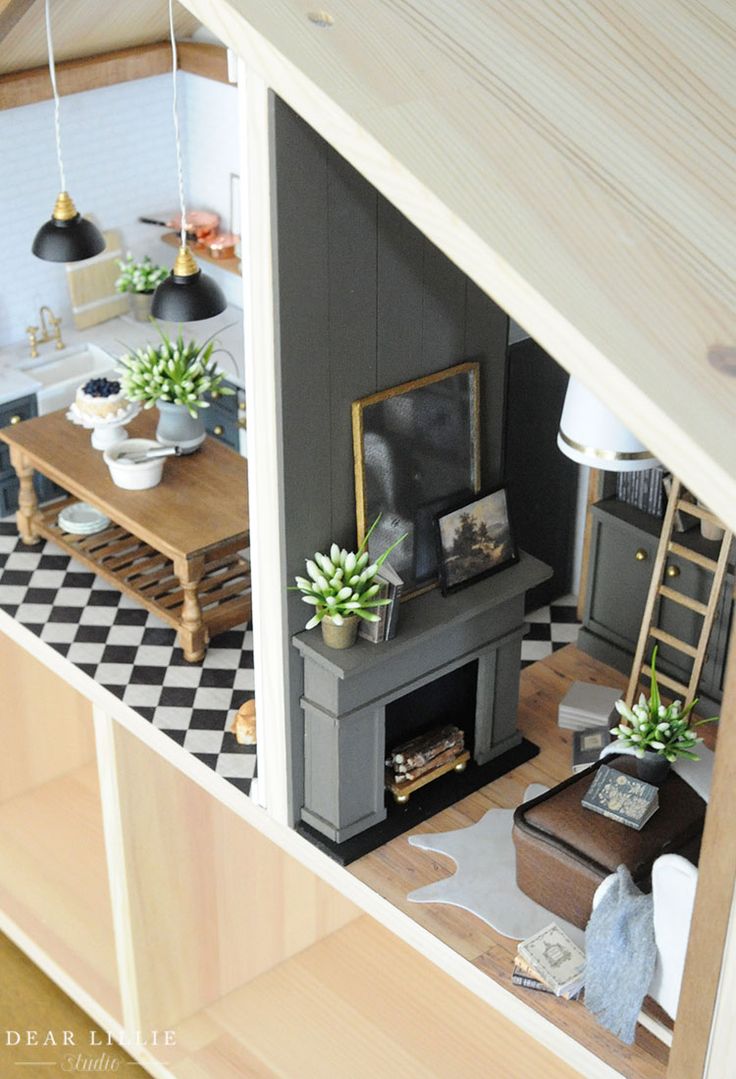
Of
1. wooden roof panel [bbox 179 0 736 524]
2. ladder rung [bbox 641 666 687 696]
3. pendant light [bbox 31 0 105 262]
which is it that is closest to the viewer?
wooden roof panel [bbox 179 0 736 524]

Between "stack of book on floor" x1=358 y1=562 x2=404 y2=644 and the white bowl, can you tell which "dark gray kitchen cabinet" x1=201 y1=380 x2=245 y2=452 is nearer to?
the white bowl

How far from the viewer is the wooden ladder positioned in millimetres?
4656

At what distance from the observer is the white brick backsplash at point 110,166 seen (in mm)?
7762

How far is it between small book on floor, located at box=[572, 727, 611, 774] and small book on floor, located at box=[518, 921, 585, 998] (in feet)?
2.40

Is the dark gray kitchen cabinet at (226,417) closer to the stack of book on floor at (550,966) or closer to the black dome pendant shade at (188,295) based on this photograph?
the black dome pendant shade at (188,295)

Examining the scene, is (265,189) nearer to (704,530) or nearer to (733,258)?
(733,258)

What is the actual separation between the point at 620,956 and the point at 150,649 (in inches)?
92.8

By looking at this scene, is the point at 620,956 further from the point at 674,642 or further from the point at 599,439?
the point at 674,642

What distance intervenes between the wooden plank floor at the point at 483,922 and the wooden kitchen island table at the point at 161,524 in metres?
1.38

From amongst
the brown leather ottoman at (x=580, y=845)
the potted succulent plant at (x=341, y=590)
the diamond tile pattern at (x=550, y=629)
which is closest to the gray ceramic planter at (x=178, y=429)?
the diamond tile pattern at (x=550, y=629)

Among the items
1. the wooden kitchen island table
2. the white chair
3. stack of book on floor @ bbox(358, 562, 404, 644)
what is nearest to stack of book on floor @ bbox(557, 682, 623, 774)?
the white chair

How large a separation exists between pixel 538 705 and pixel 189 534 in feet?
6.00

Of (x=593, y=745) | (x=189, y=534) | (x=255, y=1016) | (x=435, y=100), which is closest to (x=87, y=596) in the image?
(x=189, y=534)

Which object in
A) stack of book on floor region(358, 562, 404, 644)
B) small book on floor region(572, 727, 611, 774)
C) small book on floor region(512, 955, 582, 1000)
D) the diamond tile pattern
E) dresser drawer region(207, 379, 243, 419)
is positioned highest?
stack of book on floor region(358, 562, 404, 644)
